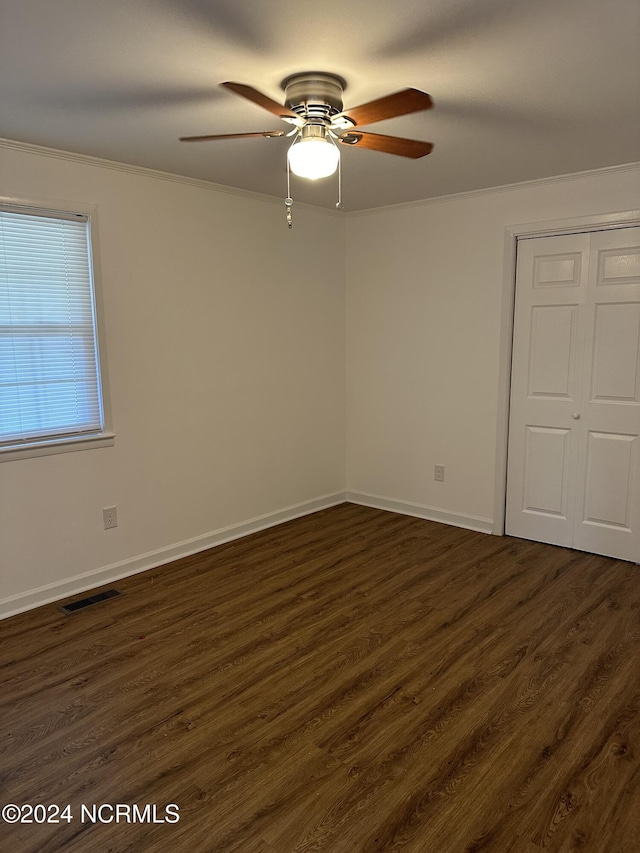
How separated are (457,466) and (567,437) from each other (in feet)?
2.78

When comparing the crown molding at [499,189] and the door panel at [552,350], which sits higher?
the crown molding at [499,189]

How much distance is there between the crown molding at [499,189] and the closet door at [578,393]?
14.0 inches

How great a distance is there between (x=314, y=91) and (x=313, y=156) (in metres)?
0.29

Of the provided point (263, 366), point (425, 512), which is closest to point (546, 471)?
point (425, 512)

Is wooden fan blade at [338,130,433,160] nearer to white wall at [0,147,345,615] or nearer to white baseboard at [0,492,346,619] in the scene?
white wall at [0,147,345,615]

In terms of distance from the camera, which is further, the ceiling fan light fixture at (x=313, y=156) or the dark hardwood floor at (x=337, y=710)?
the ceiling fan light fixture at (x=313, y=156)

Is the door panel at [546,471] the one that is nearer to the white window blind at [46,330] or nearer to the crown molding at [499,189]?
the crown molding at [499,189]

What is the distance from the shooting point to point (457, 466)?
4.47 metres

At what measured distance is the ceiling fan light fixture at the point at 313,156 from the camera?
2.20 meters

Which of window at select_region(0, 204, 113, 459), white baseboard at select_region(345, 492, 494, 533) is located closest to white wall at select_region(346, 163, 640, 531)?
white baseboard at select_region(345, 492, 494, 533)

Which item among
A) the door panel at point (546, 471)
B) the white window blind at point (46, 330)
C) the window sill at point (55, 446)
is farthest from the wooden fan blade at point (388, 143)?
the door panel at point (546, 471)

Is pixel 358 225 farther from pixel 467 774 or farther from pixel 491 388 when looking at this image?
pixel 467 774

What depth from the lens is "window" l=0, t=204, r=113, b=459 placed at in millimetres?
3039

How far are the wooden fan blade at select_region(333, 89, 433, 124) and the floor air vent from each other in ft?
9.21
